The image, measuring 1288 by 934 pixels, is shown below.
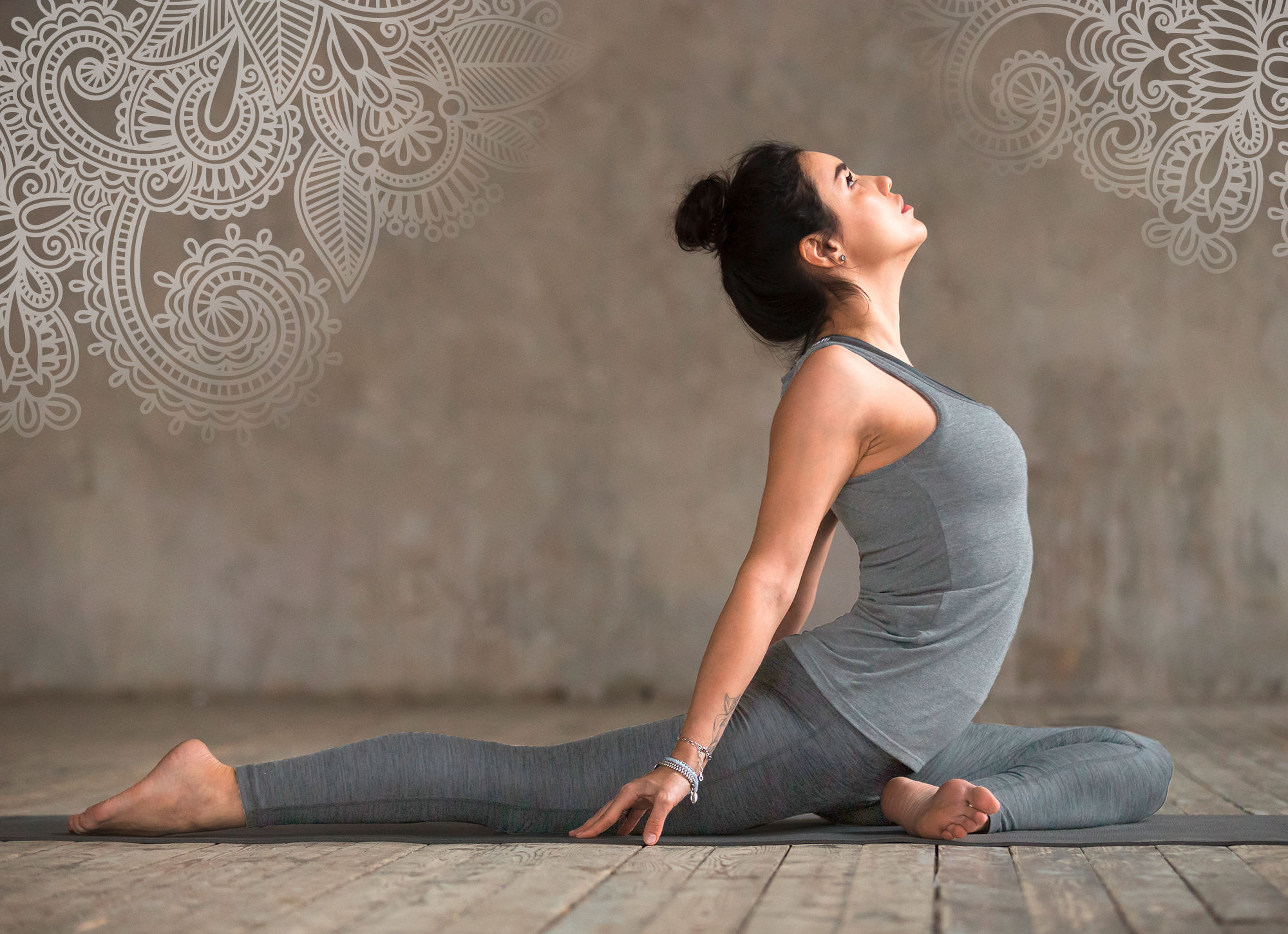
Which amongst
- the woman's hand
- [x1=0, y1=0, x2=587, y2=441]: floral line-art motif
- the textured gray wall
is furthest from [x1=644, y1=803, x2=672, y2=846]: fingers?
[x1=0, y1=0, x2=587, y2=441]: floral line-art motif

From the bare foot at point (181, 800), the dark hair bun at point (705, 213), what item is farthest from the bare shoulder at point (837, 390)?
the bare foot at point (181, 800)

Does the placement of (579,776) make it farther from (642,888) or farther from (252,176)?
(252,176)

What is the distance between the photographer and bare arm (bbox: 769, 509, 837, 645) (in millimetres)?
1789

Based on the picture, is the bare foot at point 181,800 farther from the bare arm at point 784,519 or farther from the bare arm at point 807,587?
the bare arm at point 807,587

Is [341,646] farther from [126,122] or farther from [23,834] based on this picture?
[23,834]

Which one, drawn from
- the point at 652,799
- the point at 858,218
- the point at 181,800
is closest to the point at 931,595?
the point at 652,799

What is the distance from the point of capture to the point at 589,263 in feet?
13.4

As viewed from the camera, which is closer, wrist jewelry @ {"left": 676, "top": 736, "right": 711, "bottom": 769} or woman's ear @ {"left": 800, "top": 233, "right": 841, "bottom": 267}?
wrist jewelry @ {"left": 676, "top": 736, "right": 711, "bottom": 769}

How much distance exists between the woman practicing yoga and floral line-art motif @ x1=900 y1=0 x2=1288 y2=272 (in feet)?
8.82

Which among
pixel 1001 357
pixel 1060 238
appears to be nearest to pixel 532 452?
pixel 1001 357

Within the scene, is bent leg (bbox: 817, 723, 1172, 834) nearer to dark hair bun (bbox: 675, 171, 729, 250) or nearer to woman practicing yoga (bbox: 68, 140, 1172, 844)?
woman practicing yoga (bbox: 68, 140, 1172, 844)

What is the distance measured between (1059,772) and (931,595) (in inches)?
11.4

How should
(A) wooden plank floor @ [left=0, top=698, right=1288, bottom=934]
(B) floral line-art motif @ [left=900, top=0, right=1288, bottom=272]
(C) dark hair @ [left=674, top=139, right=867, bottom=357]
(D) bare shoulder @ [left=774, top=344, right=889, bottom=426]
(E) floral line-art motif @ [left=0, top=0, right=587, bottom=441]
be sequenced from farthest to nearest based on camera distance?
1. (E) floral line-art motif @ [left=0, top=0, right=587, bottom=441]
2. (B) floral line-art motif @ [left=900, top=0, right=1288, bottom=272]
3. (C) dark hair @ [left=674, top=139, right=867, bottom=357]
4. (D) bare shoulder @ [left=774, top=344, right=889, bottom=426]
5. (A) wooden plank floor @ [left=0, top=698, right=1288, bottom=934]

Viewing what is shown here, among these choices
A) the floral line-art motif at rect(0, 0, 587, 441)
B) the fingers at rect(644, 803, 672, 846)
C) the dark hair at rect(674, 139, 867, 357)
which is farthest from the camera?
the floral line-art motif at rect(0, 0, 587, 441)
